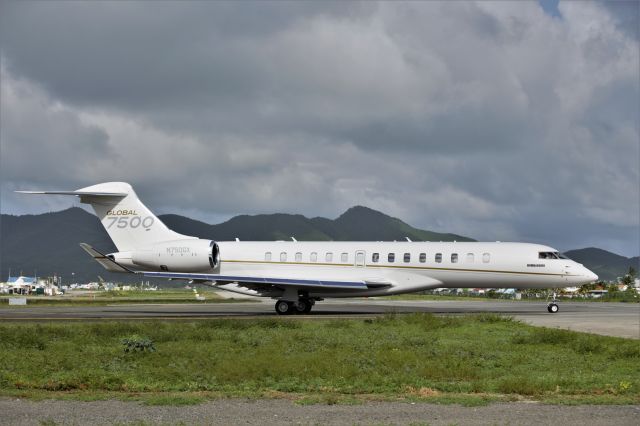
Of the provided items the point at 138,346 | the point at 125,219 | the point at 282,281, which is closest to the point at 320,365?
the point at 138,346

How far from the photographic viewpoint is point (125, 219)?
38562 mm

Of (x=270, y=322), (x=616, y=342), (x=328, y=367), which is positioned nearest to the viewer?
(x=328, y=367)

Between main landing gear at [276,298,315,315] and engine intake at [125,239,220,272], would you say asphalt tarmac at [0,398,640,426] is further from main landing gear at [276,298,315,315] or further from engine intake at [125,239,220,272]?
engine intake at [125,239,220,272]

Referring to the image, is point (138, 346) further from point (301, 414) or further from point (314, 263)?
point (314, 263)

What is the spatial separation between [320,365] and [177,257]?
23256mm

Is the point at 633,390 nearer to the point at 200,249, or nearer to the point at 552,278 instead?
the point at 552,278

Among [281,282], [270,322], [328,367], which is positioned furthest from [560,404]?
[281,282]

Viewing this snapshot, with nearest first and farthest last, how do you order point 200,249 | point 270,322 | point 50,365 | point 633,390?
1. point 633,390
2. point 50,365
3. point 270,322
4. point 200,249

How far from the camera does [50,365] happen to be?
14617mm

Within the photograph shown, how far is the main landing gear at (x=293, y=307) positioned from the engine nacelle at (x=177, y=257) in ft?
13.4

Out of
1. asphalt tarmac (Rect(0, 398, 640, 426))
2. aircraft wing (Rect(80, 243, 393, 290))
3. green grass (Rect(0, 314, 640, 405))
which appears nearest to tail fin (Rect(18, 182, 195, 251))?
aircraft wing (Rect(80, 243, 393, 290))

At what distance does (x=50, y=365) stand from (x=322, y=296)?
70.1 ft

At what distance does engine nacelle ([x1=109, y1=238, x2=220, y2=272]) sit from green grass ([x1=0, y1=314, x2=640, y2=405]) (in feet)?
43.7

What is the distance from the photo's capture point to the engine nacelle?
3603cm
